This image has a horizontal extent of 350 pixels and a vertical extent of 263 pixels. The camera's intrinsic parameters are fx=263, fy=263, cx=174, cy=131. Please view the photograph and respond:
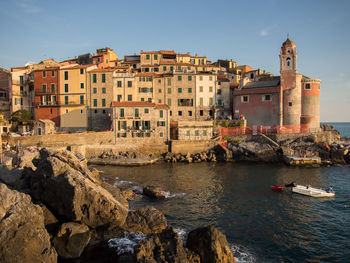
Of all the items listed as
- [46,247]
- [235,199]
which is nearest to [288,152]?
[235,199]

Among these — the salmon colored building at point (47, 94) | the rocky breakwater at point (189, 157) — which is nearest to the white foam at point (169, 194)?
the rocky breakwater at point (189, 157)

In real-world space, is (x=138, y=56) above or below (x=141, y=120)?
above

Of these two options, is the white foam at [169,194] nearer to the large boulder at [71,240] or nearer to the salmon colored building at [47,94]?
the large boulder at [71,240]

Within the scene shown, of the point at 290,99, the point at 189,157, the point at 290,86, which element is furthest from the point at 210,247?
the point at 290,86

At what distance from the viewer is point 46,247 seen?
547 inches

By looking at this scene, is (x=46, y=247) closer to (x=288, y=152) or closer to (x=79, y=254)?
(x=79, y=254)

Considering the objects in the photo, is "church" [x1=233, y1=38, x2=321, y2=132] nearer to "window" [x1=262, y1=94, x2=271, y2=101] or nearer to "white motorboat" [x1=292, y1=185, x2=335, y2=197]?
"window" [x1=262, y1=94, x2=271, y2=101]

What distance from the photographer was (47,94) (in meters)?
53.7

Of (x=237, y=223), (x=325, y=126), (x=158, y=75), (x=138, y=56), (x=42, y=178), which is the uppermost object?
(x=138, y=56)

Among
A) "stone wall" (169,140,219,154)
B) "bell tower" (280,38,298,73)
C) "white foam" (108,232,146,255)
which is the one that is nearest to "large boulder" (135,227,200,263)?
"white foam" (108,232,146,255)

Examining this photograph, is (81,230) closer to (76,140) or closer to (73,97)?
(76,140)

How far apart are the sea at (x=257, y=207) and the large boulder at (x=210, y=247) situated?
1866 millimetres

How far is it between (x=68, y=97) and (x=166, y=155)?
24.2 metres

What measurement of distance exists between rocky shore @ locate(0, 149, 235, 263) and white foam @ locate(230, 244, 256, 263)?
1.38 m
